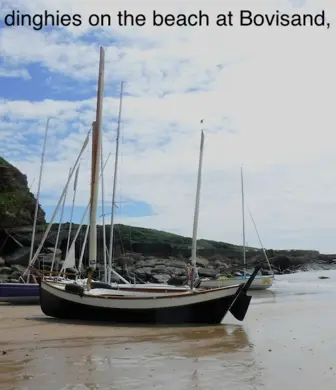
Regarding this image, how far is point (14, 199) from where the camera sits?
55.2 meters

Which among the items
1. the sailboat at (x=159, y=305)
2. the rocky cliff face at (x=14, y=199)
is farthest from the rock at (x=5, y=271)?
the sailboat at (x=159, y=305)

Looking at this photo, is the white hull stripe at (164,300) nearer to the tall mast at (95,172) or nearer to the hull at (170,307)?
the hull at (170,307)

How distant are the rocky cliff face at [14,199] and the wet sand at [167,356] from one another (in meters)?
36.0

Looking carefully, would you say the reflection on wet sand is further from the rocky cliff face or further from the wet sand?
the rocky cliff face

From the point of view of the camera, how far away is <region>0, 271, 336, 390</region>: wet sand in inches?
387

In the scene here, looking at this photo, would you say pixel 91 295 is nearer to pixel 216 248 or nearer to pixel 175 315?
pixel 175 315

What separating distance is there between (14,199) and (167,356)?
45.8 meters

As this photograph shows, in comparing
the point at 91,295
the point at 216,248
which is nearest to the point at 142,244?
the point at 216,248

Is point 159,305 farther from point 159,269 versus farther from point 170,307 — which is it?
point 159,269

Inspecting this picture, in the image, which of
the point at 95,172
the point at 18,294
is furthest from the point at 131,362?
the point at 18,294

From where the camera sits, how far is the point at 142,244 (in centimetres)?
9688

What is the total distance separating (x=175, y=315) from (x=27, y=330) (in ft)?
16.9

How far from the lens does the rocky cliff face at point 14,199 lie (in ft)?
178

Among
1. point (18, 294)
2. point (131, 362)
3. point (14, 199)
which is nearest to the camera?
point (131, 362)
